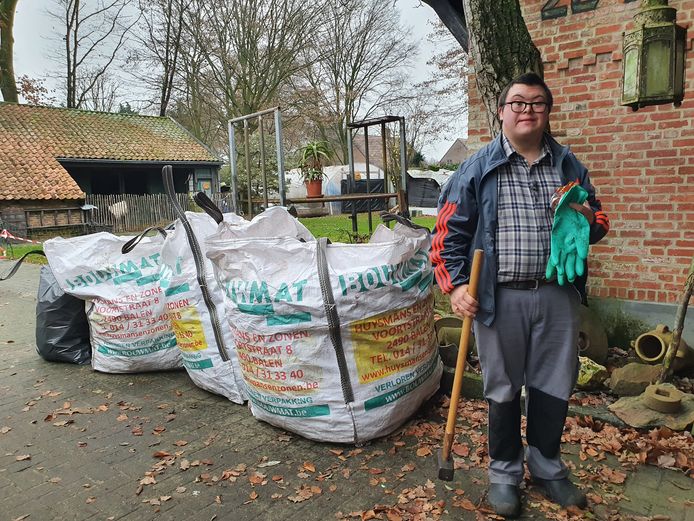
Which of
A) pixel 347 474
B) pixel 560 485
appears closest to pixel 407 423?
pixel 347 474

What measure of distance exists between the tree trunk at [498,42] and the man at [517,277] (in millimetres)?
1175

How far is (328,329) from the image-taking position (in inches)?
112

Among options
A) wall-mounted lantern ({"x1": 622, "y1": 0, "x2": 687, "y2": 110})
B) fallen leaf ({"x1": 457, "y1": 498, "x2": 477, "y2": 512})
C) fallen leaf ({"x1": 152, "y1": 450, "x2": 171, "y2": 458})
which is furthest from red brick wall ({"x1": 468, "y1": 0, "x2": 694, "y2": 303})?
fallen leaf ({"x1": 152, "y1": 450, "x2": 171, "y2": 458})

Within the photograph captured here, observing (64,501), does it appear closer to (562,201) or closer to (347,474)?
(347,474)

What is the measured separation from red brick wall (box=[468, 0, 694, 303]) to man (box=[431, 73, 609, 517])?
75.2 inches

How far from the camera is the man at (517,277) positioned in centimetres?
229

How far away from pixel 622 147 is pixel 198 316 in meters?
3.37

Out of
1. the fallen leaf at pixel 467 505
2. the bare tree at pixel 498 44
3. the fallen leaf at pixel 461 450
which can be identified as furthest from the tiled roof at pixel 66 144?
the fallen leaf at pixel 467 505

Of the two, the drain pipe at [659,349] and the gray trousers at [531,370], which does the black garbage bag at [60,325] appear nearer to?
the gray trousers at [531,370]

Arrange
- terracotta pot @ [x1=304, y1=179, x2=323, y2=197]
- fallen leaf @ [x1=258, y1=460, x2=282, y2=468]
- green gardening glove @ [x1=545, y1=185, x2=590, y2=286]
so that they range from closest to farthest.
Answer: green gardening glove @ [x1=545, y1=185, x2=590, y2=286] → fallen leaf @ [x1=258, y1=460, x2=282, y2=468] → terracotta pot @ [x1=304, y1=179, x2=323, y2=197]

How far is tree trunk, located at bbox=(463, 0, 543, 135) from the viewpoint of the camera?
11.0 feet

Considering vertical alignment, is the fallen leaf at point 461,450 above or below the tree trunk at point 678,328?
below

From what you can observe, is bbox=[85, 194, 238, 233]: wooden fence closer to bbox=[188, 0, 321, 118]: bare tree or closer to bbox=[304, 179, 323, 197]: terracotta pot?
bbox=[188, 0, 321, 118]: bare tree

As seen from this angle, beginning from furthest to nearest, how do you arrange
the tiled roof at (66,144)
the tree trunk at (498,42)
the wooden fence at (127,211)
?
the wooden fence at (127,211) → the tiled roof at (66,144) → the tree trunk at (498,42)
